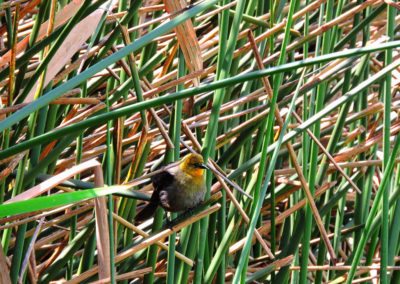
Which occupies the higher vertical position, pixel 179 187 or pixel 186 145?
pixel 186 145

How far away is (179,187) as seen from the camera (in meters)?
2.34

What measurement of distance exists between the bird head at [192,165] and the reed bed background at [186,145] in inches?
1.8

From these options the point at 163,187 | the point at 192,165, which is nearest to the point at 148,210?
the point at 163,187

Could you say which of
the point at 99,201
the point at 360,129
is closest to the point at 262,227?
the point at 360,129

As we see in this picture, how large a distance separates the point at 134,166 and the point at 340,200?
2.67 feet

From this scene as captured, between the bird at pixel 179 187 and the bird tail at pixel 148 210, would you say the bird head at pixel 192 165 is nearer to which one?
the bird at pixel 179 187

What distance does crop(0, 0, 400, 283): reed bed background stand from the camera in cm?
180

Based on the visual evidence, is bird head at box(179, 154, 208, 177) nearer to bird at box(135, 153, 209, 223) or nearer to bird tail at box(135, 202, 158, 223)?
bird at box(135, 153, 209, 223)

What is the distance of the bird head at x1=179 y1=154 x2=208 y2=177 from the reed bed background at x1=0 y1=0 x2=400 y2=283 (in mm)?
46

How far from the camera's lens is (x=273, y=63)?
8.64 ft

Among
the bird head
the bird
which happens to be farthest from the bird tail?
the bird head

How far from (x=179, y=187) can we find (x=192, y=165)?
0.25 feet

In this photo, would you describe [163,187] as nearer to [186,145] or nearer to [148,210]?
[148,210]

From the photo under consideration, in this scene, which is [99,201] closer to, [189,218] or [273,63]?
[189,218]
